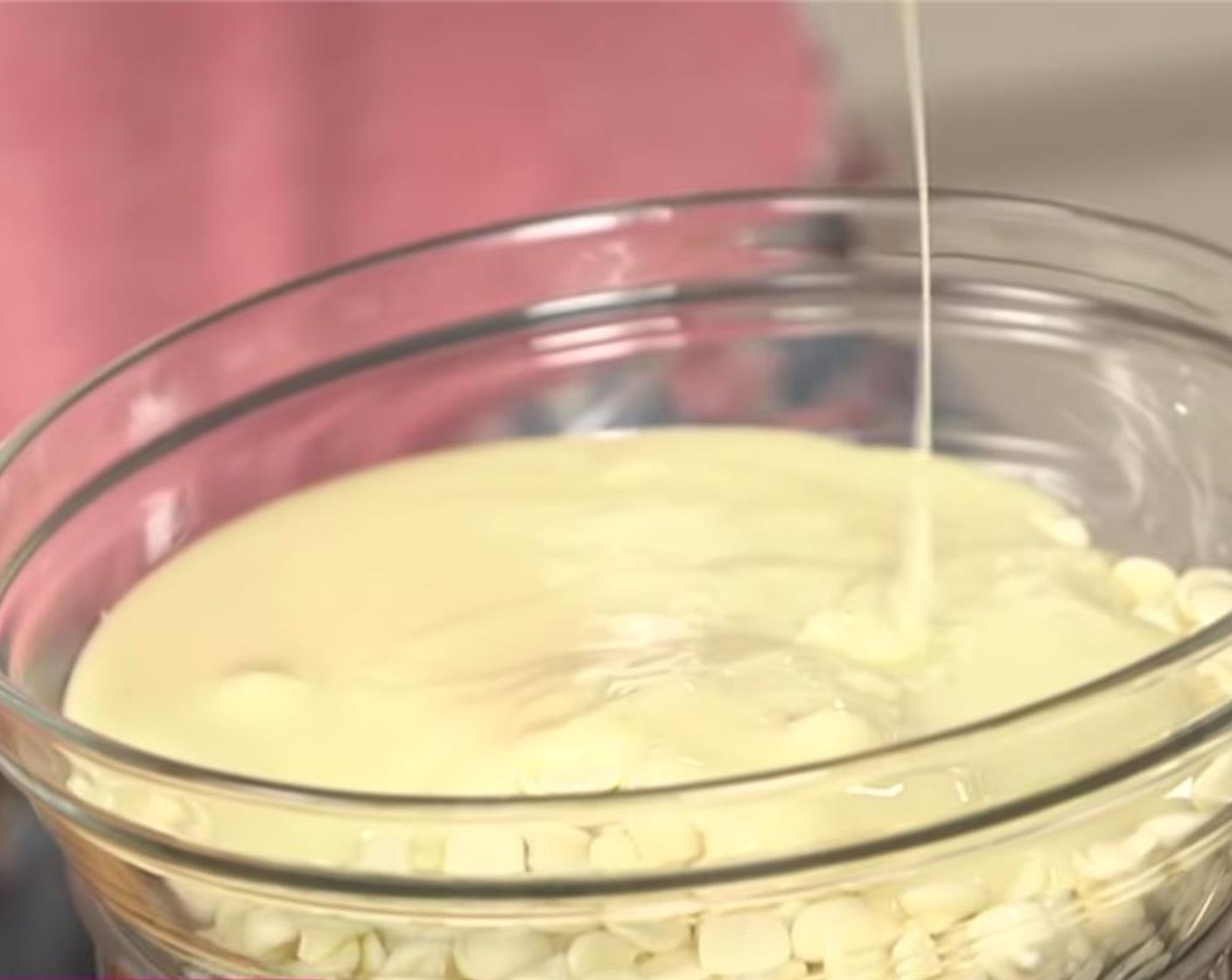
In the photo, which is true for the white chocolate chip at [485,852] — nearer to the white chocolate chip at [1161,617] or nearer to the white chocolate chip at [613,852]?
the white chocolate chip at [613,852]

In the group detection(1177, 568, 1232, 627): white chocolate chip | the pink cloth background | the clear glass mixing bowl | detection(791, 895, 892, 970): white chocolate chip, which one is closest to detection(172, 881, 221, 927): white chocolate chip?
the clear glass mixing bowl

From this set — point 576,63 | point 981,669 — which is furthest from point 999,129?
point 981,669

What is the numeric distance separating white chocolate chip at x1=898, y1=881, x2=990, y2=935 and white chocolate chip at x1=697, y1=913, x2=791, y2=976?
0.07ft

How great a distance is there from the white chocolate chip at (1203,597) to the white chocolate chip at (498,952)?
162 mm

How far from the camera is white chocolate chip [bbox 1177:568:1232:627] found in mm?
442

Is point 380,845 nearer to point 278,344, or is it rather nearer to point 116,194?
point 278,344

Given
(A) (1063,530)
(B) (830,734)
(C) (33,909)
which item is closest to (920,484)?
(A) (1063,530)

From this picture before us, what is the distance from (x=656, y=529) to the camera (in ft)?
1.65

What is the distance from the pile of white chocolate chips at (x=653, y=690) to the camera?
0.34m

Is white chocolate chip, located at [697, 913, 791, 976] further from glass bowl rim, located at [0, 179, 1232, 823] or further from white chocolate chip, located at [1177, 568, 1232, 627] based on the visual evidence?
white chocolate chip, located at [1177, 568, 1232, 627]

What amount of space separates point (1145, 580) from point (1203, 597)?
20mm

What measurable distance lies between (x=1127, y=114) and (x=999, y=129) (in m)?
0.05

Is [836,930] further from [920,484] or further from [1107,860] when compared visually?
[920,484]

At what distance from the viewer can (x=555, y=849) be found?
0.33 m
